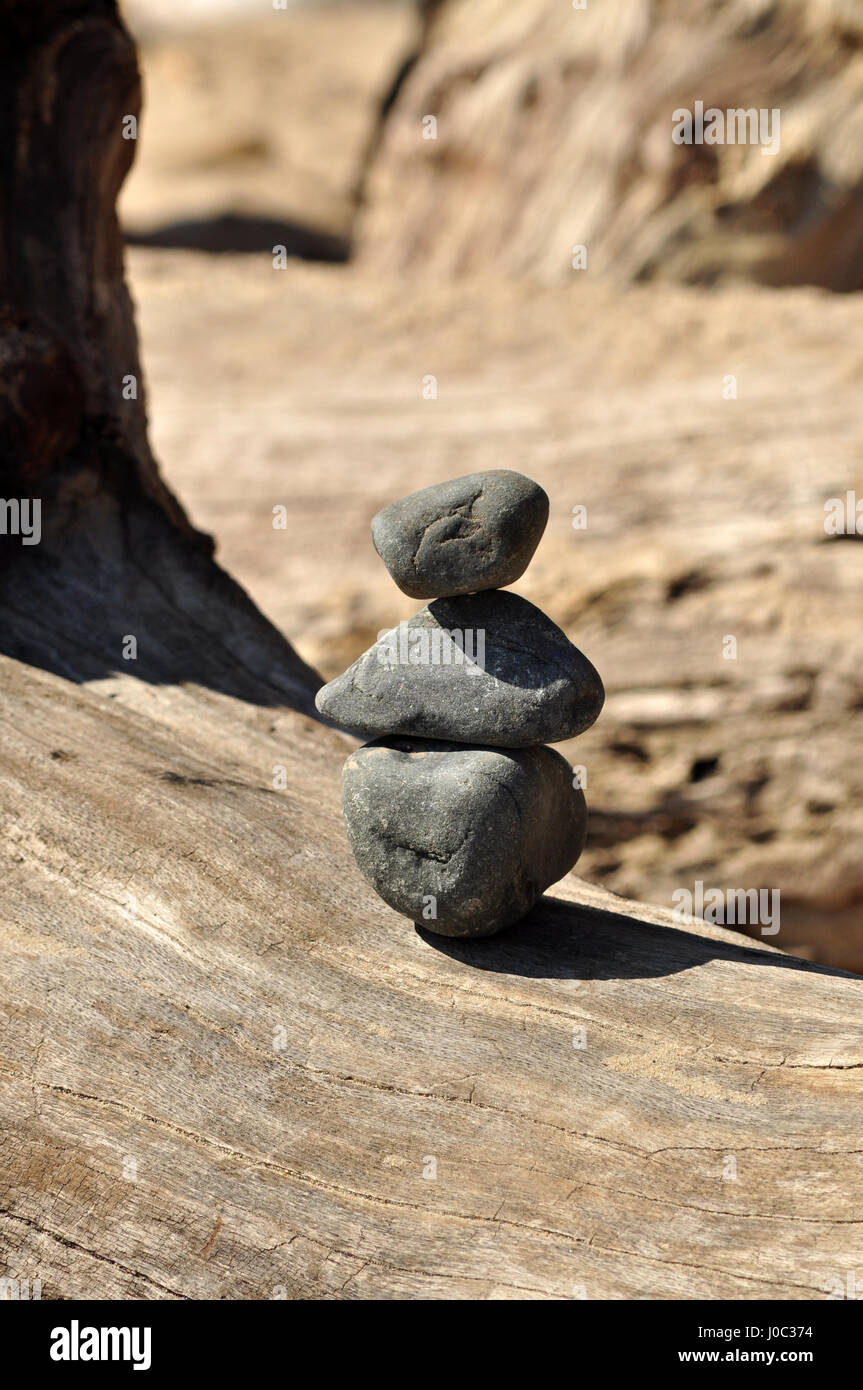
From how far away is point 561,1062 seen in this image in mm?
3016

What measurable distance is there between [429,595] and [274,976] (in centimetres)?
105

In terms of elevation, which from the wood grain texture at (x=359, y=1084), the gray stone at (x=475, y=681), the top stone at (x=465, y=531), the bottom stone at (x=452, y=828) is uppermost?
the top stone at (x=465, y=531)

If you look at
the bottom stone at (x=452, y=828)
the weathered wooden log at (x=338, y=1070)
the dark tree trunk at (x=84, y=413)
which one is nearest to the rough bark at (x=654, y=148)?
the dark tree trunk at (x=84, y=413)

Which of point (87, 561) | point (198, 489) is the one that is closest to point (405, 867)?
point (87, 561)

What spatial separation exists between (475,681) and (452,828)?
1.24ft

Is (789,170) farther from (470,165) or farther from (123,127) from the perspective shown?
(123,127)

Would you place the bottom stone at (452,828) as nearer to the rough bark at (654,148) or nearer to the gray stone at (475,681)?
the gray stone at (475,681)

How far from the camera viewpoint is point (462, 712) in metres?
3.31

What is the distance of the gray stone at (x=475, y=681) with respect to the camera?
327 centimetres

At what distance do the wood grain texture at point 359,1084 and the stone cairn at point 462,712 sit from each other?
23cm

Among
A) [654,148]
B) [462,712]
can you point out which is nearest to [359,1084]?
[462,712]

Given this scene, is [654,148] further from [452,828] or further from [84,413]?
[452,828]

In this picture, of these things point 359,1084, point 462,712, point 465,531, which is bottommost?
point 359,1084

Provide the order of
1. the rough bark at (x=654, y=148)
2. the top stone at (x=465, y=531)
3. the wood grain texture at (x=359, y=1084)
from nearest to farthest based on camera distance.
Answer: the wood grain texture at (x=359, y=1084) → the top stone at (x=465, y=531) → the rough bark at (x=654, y=148)
